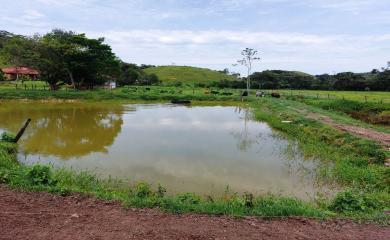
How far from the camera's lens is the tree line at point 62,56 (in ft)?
129

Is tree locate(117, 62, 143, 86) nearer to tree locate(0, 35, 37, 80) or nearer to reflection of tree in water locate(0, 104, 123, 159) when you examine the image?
tree locate(0, 35, 37, 80)

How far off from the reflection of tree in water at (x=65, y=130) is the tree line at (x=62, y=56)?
1266 centimetres

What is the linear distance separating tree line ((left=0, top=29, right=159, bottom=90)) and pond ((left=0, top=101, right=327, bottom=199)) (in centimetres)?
1758

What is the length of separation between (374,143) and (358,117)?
15.1m

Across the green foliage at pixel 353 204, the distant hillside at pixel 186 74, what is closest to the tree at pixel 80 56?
the green foliage at pixel 353 204

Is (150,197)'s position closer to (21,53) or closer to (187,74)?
(21,53)

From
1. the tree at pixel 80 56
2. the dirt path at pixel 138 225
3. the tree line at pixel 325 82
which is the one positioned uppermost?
the tree at pixel 80 56

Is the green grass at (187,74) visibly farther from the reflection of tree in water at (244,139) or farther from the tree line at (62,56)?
the reflection of tree in water at (244,139)

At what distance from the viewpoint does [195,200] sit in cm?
741

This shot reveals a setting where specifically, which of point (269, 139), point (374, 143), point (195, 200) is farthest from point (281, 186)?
point (269, 139)

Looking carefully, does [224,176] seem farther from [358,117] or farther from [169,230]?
[358,117]

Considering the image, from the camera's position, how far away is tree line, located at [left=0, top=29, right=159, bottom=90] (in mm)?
39250

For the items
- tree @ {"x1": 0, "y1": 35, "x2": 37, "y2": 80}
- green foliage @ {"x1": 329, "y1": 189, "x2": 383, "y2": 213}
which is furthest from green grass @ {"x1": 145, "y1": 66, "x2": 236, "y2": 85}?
green foliage @ {"x1": 329, "y1": 189, "x2": 383, "y2": 213}

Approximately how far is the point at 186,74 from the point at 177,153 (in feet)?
275
